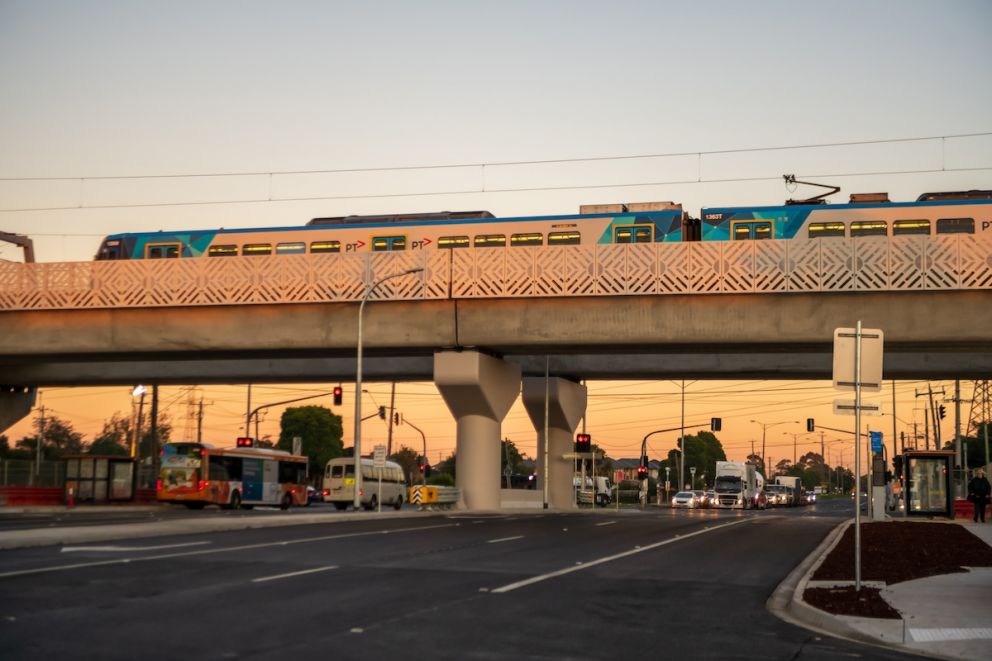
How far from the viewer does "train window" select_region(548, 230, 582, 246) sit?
142 feet

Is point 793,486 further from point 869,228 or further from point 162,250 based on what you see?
point 162,250

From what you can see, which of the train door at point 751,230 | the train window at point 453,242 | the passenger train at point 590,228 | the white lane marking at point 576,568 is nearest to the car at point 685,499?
the passenger train at point 590,228

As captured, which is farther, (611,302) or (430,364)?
(430,364)

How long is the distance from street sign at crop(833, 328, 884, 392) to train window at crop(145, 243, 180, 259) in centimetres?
3780

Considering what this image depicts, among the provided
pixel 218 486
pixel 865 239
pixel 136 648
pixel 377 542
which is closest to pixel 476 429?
pixel 218 486

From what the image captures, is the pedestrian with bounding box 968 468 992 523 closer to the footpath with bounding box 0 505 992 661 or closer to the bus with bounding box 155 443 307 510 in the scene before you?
the footpath with bounding box 0 505 992 661

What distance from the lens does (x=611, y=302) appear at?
39.9 meters

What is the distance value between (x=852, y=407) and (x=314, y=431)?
124m

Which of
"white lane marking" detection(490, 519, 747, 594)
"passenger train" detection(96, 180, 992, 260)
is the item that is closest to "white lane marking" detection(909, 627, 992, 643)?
"white lane marking" detection(490, 519, 747, 594)

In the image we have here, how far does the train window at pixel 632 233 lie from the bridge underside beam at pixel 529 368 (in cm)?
795

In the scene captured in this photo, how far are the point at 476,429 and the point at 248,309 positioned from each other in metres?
10.8

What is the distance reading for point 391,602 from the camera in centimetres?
1322

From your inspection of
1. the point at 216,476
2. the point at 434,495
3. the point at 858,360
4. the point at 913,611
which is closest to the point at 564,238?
the point at 434,495

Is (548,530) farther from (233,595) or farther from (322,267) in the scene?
(233,595)
